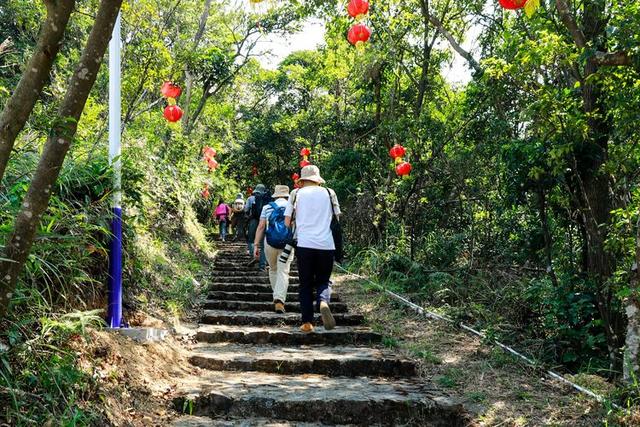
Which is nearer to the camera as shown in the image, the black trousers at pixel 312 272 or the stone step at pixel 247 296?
the black trousers at pixel 312 272

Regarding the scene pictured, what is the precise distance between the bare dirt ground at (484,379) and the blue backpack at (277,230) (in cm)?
143

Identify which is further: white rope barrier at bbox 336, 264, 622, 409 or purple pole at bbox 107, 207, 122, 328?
purple pole at bbox 107, 207, 122, 328

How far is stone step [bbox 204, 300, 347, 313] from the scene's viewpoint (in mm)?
6805

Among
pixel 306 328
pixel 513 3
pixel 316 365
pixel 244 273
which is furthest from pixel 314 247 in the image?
A: pixel 244 273

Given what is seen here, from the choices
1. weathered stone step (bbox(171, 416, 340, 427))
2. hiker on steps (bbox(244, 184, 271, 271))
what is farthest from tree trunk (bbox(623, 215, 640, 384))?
hiker on steps (bbox(244, 184, 271, 271))

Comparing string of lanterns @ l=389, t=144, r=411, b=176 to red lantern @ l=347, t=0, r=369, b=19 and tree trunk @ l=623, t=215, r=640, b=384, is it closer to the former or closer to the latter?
red lantern @ l=347, t=0, r=369, b=19

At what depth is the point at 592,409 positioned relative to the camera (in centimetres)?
333

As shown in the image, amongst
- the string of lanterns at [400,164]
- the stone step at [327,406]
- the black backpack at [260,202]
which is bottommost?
the stone step at [327,406]

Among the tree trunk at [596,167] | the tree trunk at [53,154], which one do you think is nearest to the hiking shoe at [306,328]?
the tree trunk at [596,167]

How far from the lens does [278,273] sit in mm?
6230

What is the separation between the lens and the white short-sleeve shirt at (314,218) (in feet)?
17.6

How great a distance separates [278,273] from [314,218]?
3.71ft

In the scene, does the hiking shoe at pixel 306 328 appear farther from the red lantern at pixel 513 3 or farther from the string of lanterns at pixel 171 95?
the string of lanterns at pixel 171 95

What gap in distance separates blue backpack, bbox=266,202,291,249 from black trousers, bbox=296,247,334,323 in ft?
3.81
